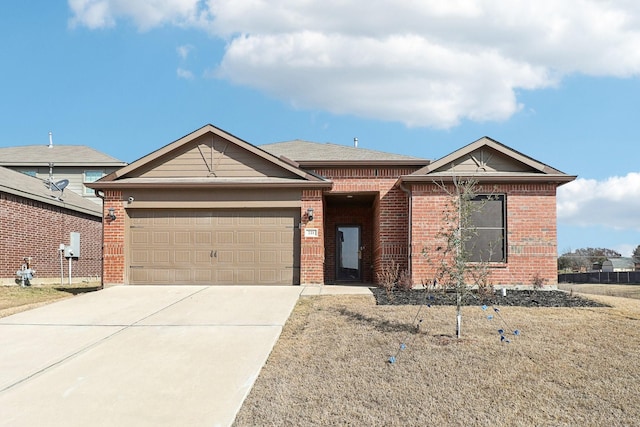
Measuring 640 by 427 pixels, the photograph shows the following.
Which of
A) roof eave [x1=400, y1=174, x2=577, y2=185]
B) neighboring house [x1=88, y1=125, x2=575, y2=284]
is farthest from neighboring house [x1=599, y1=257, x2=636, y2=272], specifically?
neighboring house [x1=88, y1=125, x2=575, y2=284]

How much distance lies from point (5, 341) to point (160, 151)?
23.5ft

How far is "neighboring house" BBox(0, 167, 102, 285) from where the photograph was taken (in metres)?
17.8

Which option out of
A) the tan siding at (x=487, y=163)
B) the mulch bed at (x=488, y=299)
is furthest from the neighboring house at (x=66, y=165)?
the mulch bed at (x=488, y=299)

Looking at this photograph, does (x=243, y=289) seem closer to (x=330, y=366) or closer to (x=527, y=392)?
(x=330, y=366)

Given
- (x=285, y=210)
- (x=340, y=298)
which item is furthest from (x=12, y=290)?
(x=340, y=298)

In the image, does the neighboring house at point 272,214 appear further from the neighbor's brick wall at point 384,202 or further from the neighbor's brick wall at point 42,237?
the neighbor's brick wall at point 42,237

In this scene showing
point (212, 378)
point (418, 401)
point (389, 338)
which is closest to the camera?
Result: point (418, 401)

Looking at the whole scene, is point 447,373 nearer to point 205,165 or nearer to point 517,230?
point 517,230

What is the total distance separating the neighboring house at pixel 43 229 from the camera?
17.8 m

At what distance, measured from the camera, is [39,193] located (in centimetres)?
1980

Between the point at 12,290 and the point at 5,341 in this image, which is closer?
the point at 5,341

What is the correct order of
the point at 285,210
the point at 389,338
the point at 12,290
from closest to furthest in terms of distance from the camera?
the point at 389,338 < the point at 285,210 < the point at 12,290

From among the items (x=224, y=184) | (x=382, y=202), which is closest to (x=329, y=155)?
(x=382, y=202)

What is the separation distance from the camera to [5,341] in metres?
8.68
